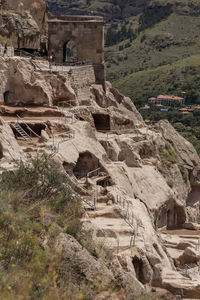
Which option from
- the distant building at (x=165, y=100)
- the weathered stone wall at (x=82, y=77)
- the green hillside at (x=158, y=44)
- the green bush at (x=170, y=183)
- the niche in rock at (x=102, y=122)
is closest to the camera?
the green bush at (x=170, y=183)

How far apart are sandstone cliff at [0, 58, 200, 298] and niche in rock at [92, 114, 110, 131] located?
4 cm

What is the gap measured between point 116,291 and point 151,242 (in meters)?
4.61

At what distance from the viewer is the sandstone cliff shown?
12.8 m

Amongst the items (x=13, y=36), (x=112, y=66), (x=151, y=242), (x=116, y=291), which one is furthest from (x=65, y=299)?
(x=112, y=66)

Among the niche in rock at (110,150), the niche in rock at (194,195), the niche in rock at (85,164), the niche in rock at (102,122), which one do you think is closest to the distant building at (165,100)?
the niche in rock at (194,195)

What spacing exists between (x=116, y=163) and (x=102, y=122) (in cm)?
500

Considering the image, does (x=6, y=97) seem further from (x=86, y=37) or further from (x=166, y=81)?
(x=166, y=81)

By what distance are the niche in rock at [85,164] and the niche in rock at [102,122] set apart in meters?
6.31

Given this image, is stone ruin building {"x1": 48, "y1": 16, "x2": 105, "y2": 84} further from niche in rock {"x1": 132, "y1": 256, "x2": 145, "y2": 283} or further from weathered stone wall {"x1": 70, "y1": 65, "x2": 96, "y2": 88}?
niche in rock {"x1": 132, "y1": 256, "x2": 145, "y2": 283}

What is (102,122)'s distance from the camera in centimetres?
2453

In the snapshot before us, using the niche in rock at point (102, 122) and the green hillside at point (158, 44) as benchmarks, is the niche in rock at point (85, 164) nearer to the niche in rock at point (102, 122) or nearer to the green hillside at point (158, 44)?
the niche in rock at point (102, 122)

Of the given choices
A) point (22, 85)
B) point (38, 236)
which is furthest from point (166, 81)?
point (38, 236)

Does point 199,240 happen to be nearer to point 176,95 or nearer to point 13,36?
point 13,36

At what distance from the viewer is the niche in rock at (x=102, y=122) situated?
961 inches
